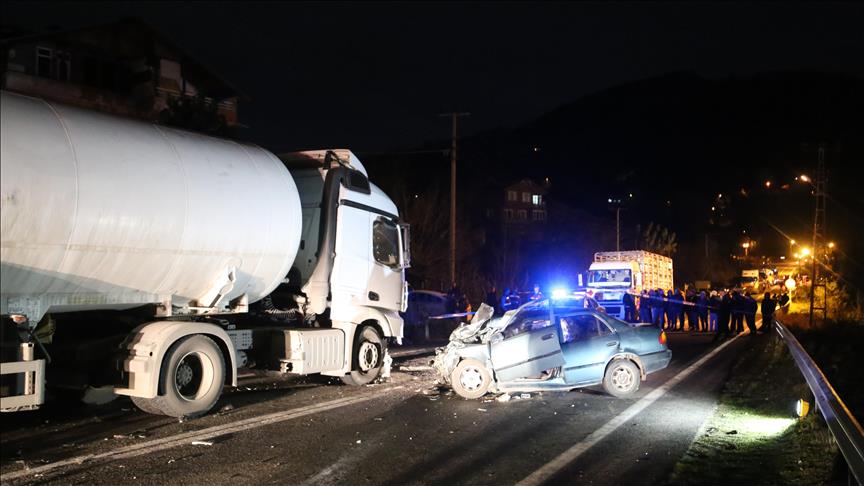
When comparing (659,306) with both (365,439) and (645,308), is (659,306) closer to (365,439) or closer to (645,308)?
(645,308)

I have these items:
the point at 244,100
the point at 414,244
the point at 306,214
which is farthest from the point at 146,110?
the point at 306,214

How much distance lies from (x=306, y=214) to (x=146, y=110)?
23186 millimetres

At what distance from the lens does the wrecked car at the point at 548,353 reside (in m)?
10.6

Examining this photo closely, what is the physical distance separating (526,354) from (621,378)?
1586mm

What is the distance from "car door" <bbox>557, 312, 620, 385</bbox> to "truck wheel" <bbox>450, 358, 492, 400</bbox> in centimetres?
119

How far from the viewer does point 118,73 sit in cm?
3072

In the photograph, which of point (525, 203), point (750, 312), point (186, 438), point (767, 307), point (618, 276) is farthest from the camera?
point (525, 203)

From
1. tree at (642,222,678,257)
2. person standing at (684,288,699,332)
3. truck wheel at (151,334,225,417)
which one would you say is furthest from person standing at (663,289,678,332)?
tree at (642,222,678,257)

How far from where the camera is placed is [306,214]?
11.3 meters

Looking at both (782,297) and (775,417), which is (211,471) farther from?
(782,297)

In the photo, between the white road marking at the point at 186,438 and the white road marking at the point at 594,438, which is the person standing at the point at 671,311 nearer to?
the white road marking at the point at 594,438

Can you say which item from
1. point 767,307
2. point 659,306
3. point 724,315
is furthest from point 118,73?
point 767,307

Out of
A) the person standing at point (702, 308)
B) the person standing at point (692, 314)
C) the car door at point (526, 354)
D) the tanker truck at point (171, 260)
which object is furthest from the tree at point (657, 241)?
the tanker truck at point (171, 260)

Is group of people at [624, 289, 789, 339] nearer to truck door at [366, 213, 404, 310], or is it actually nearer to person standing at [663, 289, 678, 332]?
person standing at [663, 289, 678, 332]
